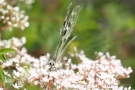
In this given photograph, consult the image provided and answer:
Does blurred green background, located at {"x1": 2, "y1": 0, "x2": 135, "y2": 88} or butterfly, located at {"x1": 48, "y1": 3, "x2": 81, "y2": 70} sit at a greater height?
blurred green background, located at {"x1": 2, "y1": 0, "x2": 135, "y2": 88}

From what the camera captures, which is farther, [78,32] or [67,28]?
[78,32]

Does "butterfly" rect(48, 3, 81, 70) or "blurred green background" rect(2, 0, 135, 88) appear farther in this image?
"blurred green background" rect(2, 0, 135, 88)

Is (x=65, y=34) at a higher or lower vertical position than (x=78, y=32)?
lower

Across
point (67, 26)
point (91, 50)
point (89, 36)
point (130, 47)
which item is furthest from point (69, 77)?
point (130, 47)

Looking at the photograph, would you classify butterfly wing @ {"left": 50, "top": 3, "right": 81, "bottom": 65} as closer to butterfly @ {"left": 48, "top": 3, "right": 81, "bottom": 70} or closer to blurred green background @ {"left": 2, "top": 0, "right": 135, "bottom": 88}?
butterfly @ {"left": 48, "top": 3, "right": 81, "bottom": 70}

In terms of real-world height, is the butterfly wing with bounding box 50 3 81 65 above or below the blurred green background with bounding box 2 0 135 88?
below

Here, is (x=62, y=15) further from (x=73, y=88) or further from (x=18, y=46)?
(x=73, y=88)

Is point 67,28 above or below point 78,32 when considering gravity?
below

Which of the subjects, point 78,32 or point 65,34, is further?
point 78,32

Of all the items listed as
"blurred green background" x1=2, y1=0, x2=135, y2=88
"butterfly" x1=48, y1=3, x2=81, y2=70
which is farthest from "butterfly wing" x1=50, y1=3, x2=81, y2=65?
"blurred green background" x1=2, y1=0, x2=135, y2=88

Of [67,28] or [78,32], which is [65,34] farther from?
[78,32]

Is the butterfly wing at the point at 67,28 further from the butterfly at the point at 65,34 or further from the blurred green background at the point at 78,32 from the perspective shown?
the blurred green background at the point at 78,32

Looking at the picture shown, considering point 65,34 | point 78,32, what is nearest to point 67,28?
point 65,34
